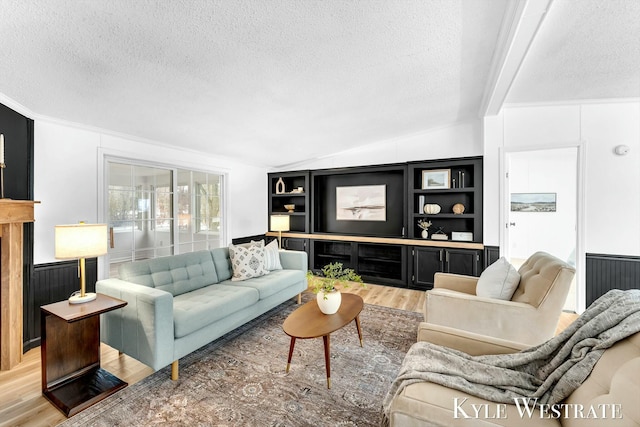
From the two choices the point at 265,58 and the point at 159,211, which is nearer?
the point at 265,58

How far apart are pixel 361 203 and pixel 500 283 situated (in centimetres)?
302

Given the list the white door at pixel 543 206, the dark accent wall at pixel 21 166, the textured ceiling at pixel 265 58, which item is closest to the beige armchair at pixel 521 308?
the textured ceiling at pixel 265 58

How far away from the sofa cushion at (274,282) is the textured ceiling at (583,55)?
3197 mm

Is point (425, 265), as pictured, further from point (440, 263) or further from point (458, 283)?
point (458, 283)

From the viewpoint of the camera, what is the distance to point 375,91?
284 centimetres

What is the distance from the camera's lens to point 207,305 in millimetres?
2359

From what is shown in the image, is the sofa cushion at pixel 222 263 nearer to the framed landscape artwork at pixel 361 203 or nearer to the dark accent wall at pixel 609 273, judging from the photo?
the framed landscape artwork at pixel 361 203

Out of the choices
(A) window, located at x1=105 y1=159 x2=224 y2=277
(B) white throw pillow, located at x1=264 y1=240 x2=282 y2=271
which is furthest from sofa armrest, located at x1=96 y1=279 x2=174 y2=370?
(B) white throw pillow, located at x1=264 y1=240 x2=282 y2=271

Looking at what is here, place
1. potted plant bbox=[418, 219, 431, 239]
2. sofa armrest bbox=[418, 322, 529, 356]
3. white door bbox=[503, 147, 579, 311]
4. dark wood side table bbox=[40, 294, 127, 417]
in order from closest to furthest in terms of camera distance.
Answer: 1. sofa armrest bbox=[418, 322, 529, 356]
2. dark wood side table bbox=[40, 294, 127, 417]
3. potted plant bbox=[418, 219, 431, 239]
4. white door bbox=[503, 147, 579, 311]

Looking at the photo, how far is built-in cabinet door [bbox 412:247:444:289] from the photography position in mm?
4137

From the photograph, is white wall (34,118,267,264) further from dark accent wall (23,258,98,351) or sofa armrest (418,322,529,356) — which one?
sofa armrest (418,322,529,356)

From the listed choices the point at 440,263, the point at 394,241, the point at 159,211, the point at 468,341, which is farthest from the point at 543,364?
the point at 159,211

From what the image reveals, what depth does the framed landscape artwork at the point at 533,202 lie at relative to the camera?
231 inches

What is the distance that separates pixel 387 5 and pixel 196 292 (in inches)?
113
